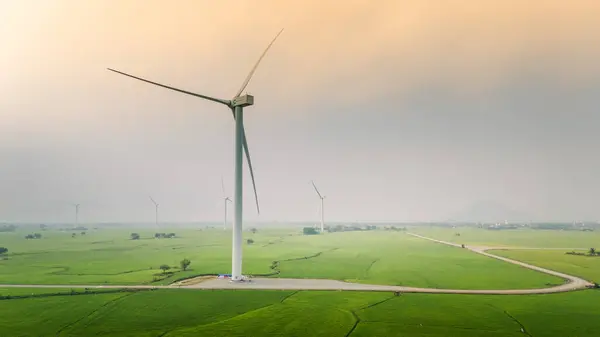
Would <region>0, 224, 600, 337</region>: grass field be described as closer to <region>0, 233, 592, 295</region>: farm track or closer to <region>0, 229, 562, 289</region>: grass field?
<region>0, 229, 562, 289</region>: grass field

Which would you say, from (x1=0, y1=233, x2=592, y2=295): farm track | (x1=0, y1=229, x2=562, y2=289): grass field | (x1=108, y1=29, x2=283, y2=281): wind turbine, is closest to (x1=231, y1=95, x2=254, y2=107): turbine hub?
(x1=108, y1=29, x2=283, y2=281): wind turbine

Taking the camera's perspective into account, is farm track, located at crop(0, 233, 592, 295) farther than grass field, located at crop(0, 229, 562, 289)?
No

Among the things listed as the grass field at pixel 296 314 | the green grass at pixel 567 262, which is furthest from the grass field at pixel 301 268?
the grass field at pixel 296 314

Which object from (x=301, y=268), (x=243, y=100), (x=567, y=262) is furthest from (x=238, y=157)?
(x=567, y=262)

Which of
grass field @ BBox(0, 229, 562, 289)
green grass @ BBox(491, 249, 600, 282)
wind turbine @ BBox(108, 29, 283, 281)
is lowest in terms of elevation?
green grass @ BBox(491, 249, 600, 282)

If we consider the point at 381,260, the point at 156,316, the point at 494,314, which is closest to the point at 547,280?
the point at 494,314

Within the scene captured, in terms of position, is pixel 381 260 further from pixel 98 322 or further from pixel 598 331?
pixel 98 322

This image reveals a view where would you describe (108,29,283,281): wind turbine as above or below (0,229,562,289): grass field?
above
